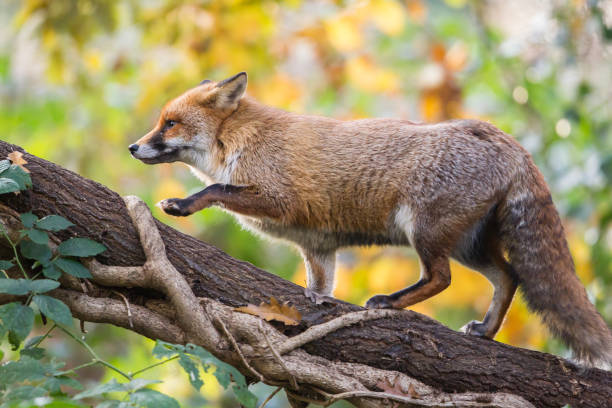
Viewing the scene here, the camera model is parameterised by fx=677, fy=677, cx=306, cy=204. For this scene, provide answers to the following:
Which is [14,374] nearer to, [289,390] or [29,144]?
[289,390]

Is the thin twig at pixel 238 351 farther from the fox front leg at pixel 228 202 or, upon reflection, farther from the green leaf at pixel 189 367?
the fox front leg at pixel 228 202

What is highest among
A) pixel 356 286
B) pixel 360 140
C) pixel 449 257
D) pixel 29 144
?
pixel 29 144

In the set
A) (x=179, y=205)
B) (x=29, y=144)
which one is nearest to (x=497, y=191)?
(x=179, y=205)

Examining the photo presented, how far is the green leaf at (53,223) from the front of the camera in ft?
10.8

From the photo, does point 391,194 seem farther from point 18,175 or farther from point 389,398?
point 18,175

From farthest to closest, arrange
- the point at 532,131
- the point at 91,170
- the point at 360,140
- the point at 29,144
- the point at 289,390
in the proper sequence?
the point at 29,144 < the point at 91,170 < the point at 532,131 < the point at 360,140 < the point at 289,390

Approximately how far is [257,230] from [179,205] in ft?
2.57

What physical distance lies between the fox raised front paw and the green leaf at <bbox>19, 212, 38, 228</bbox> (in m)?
1.10

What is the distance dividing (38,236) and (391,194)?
7.71 ft

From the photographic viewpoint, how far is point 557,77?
31.9ft

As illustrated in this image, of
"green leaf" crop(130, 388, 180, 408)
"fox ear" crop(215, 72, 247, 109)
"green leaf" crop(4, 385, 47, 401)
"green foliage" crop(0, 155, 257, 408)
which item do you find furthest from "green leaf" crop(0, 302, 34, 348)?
"fox ear" crop(215, 72, 247, 109)

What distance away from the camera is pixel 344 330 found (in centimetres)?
388

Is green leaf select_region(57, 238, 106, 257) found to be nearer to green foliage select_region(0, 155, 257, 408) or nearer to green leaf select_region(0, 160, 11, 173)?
green foliage select_region(0, 155, 257, 408)

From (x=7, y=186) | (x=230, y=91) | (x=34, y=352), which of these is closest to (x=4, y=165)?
(x=7, y=186)
